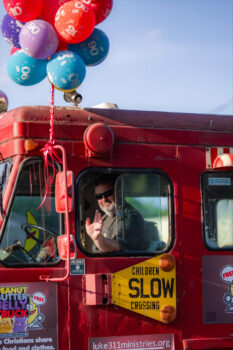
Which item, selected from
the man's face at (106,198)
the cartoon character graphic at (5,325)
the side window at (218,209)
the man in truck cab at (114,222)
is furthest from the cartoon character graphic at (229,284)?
the cartoon character graphic at (5,325)

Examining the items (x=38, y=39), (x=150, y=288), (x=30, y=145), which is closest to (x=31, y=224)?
(x=30, y=145)

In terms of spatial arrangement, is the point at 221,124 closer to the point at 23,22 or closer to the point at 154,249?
the point at 154,249

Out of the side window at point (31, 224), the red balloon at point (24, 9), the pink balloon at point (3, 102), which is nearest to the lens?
A: the side window at point (31, 224)

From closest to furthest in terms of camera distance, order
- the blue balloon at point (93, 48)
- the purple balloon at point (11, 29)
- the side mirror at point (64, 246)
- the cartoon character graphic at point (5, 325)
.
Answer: the side mirror at point (64, 246), the cartoon character graphic at point (5, 325), the blue balloon at point (93, 48), the purple balloon at point (11, 29)

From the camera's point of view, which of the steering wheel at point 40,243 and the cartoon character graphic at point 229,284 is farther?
the cartoon character graphic at point 229,284

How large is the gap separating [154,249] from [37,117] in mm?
1478

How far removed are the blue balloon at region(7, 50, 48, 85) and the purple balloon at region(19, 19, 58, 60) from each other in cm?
8

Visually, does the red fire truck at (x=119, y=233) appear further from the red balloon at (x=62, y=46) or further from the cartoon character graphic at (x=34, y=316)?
the red balloon at (x=62, y=46)

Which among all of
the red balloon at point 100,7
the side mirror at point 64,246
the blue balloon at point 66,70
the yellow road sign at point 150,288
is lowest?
the yellow road sign at point 150,288

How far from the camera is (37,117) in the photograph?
4.88 m

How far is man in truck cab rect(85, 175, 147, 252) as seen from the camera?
16.1 feet

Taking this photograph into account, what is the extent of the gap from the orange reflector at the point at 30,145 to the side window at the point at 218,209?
4.97 feet

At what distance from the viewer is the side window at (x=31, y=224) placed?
15.5ft

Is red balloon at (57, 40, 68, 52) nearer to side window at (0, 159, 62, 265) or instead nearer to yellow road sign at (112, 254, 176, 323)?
side window at (0, 159, 62, 265)
